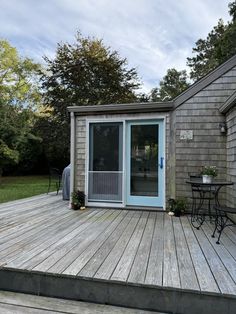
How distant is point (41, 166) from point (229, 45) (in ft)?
41.2

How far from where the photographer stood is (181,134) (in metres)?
4.98

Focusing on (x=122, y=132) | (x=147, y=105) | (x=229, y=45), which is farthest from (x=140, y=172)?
(x=229, y=45)

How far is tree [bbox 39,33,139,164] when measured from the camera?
509 inches

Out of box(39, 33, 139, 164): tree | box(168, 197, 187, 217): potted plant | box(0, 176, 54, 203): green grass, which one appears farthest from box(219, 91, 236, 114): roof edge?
box(39, 33, 139, 164): tree

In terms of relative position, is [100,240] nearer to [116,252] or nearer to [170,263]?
[116,252]

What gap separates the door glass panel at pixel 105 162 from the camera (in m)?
5.28

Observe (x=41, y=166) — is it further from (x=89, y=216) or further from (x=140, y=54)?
(x=89, y=216)

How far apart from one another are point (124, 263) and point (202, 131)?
3.21 m

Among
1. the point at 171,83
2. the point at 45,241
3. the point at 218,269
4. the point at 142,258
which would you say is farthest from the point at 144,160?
the point at 171,83

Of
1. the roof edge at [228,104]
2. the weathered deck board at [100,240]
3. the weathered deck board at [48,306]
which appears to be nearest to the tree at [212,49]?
the roof edge at [228,104]

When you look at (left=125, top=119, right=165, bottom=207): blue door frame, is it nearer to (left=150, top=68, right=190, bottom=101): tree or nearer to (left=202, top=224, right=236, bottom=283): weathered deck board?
(left=202, top=224, right=236, bottom=283): weathered deck board

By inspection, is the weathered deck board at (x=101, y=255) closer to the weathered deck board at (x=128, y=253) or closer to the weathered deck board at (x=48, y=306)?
the weathered deck board at (x=128, y=253)

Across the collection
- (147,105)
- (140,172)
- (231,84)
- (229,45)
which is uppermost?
(229,45)

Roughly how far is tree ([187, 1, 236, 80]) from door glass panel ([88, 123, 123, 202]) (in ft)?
28.3
